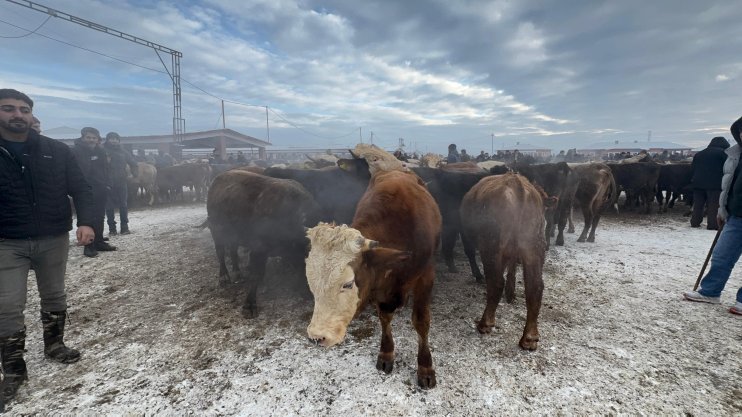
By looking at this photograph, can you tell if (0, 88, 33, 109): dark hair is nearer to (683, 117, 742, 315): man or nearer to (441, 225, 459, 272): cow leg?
(441, 225, 459, 272): cow leg

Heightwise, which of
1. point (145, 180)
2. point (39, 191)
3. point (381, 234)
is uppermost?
point (39, 191)

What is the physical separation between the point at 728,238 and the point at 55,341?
865 cm

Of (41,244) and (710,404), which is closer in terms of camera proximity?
(710,404)

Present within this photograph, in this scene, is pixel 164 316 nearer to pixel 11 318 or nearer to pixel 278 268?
pixel 11 318

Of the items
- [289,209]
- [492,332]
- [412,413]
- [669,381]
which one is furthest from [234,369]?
[669,381]

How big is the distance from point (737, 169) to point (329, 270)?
5953mm

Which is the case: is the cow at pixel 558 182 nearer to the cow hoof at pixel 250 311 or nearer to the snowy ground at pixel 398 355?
the snowy ground at pixel 398 355

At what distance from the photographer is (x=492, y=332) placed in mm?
4086

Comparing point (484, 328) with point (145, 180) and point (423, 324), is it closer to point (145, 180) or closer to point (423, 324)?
point (423, 324)

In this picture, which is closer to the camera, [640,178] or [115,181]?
[115,181]

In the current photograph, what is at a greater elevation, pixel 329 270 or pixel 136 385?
pixel 329 270

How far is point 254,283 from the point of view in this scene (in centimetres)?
478

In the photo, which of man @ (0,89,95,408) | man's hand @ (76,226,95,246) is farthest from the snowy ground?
man's hand @ (76,226,95,246)

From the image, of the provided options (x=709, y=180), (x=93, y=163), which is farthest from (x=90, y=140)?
(x=709, y=180)
